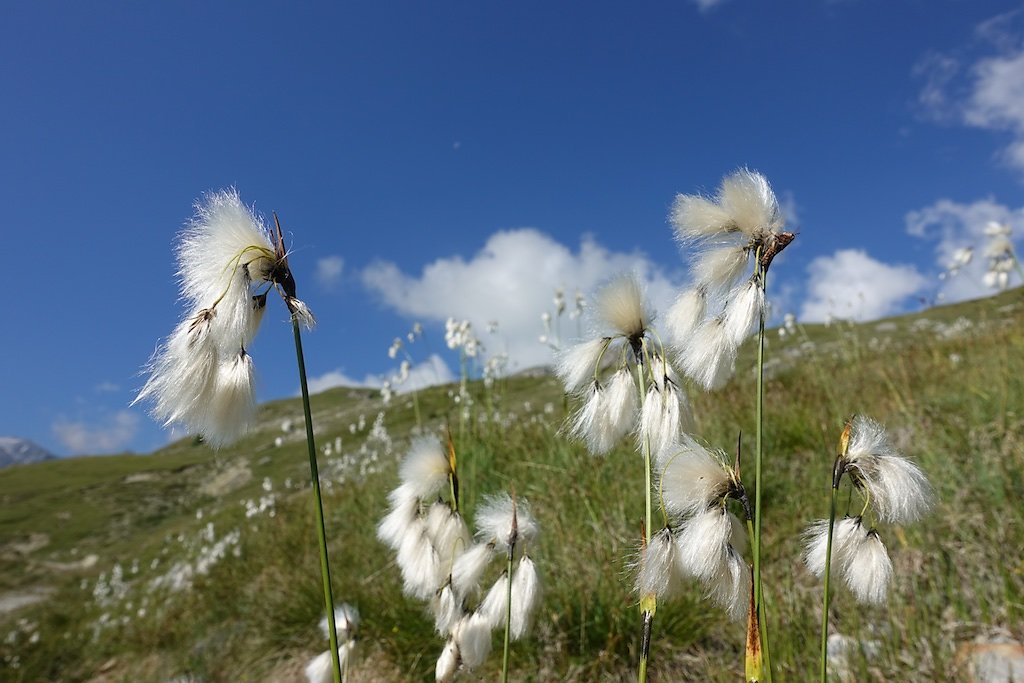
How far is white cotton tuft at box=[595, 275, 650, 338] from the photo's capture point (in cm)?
152

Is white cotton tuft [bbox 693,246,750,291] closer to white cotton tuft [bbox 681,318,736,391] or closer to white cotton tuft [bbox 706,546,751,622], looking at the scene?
white cotton tuft [bbox 681,318,736,391]

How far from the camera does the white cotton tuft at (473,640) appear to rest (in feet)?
5.70

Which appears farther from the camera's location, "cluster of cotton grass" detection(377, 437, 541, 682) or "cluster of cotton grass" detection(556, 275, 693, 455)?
"cluster of cotton grass" detection(377, 437, 541, 682)

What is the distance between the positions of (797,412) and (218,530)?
37.7 ft

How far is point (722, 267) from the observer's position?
4.81 feet

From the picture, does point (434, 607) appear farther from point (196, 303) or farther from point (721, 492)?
point (196, 303)

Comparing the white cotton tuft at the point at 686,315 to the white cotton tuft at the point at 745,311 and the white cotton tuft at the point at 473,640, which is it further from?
the white cotton tuft at the point at 473,640

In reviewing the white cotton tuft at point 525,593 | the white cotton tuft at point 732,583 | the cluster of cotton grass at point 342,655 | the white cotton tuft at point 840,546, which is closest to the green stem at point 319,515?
the white cotton tuft at point 525,593

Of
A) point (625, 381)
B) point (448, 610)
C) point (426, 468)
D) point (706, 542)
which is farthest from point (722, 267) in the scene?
point (448, 610)

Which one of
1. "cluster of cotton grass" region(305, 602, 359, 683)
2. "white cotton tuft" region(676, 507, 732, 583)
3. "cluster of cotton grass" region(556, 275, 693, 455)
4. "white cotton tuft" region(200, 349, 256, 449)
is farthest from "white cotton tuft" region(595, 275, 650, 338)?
"cluster of cotton grass" region(305, 602, 359, 683)

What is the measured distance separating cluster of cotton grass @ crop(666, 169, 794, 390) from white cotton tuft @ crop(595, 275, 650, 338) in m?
0.08

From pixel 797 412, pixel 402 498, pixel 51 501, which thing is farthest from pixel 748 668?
pixel 51 501

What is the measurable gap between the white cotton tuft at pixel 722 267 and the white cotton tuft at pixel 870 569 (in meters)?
0.67

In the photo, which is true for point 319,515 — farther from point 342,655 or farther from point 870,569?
point 342,655
